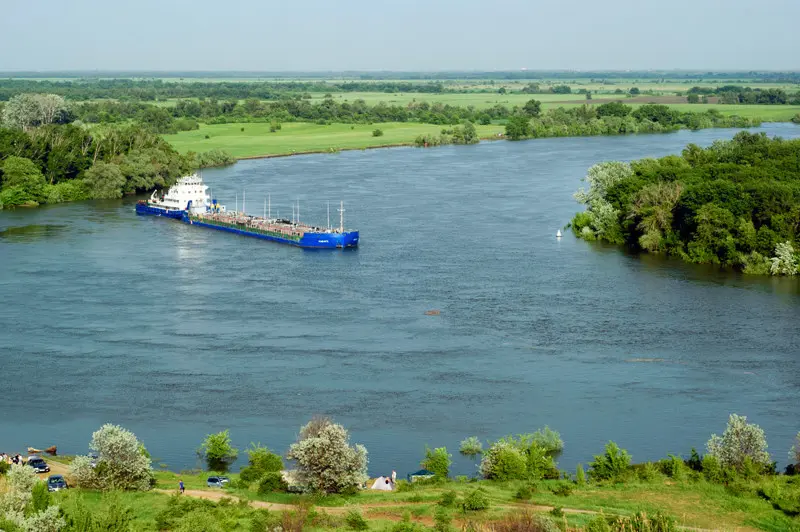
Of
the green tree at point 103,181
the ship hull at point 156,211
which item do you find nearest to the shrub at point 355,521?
the ship hull at point 156,211

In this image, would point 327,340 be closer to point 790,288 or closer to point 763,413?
point 763,413

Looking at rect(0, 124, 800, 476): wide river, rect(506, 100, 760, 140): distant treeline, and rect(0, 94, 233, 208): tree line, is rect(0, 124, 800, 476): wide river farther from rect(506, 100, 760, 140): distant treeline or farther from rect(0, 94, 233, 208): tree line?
rect(506, 100, 760, 140): distant treeline

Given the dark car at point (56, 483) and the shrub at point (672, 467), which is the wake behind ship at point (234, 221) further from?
the dark car at point (56, 483)

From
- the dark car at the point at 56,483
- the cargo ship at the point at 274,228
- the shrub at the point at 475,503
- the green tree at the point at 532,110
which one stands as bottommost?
the dark car at the point at 56,483

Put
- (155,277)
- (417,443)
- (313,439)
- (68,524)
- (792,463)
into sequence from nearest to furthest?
(68,524), (313,439), (792,463), (417,443), (155,277)

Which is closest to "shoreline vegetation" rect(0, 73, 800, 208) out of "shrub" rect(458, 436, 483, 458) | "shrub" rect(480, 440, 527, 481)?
"shrub" rect(458, 436, 483, 458)

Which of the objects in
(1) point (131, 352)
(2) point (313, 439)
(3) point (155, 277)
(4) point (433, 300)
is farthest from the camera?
(3) point (155, 277)

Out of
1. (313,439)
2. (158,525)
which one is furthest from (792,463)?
(158,525)
